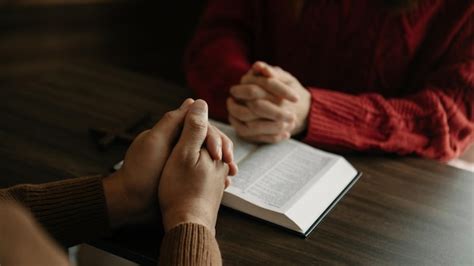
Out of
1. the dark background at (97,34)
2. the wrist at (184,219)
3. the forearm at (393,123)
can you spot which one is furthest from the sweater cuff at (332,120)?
the dark background at (97,34)

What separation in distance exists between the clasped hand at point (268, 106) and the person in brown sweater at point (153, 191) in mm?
178

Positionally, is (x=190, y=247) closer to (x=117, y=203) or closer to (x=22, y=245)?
(x=117, y=203)

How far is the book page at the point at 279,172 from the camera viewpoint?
965mm

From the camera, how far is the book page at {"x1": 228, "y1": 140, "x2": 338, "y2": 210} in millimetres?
965

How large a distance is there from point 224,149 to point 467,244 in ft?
1.39

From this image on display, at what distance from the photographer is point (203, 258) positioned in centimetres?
77

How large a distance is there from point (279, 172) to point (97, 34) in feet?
6.89

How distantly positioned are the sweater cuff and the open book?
61 millimetres

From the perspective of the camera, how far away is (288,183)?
1.01 m

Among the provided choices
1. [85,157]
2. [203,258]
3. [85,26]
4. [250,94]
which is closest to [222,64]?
[250,94]

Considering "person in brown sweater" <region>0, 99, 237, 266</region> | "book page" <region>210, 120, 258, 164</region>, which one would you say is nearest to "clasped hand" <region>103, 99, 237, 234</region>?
"person in brown sweater" <region>0, 99, 237, 266</region>

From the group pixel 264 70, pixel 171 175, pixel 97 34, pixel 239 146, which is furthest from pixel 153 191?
pixel 97 34

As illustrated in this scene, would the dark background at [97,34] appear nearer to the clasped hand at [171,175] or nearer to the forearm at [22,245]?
the clasped hand at [171,175]

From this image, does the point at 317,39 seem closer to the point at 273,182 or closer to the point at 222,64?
the point at 222,64
